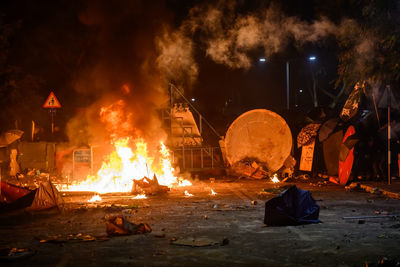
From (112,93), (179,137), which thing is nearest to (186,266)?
(112,93)

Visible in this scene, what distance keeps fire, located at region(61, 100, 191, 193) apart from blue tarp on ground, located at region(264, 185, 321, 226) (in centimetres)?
745

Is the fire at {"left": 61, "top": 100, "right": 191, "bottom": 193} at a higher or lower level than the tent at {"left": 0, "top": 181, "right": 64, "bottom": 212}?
higher

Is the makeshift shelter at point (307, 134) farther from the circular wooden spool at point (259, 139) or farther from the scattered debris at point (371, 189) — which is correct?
the scattered debris at point (371, 189)

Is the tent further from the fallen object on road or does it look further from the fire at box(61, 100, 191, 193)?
the fire at box(61, 100, 191, 193)

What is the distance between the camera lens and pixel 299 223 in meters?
8.87

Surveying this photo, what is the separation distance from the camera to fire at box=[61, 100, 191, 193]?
642 inches

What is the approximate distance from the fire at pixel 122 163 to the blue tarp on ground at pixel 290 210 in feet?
→ 24.4

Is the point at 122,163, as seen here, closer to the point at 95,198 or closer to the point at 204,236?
the point at 95,198

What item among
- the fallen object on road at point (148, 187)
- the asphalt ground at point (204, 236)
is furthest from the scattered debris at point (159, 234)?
the fallen object on road at point (148, 187)

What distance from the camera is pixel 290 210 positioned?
354 inches

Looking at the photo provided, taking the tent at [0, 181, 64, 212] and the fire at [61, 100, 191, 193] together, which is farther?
the fire at [61, 100, 191, 193]

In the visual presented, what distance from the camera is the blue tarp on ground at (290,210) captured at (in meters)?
8.86

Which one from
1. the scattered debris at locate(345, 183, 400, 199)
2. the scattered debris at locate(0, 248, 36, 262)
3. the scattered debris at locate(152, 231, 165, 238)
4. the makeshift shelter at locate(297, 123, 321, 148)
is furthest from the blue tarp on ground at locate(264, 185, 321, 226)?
the makeshift shelter at locate(297, 123, 321, 148)

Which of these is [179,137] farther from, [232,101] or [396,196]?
[232,101]
